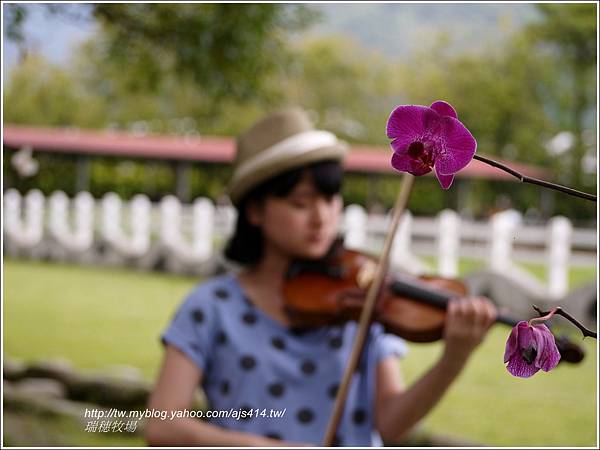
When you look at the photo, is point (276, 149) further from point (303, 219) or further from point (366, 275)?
point (366, 275)

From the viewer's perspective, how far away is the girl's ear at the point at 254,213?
1.21 meters

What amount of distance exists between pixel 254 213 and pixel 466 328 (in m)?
0.35

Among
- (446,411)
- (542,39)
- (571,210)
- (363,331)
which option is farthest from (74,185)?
(363,331)

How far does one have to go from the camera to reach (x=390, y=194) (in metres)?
17.1

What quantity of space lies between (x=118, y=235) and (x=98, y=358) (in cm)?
342

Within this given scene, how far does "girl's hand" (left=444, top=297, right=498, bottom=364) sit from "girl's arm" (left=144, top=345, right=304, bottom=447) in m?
0.22

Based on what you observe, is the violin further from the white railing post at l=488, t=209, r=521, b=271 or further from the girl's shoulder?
the white railing post at l=488, t=209, r=521, b=271

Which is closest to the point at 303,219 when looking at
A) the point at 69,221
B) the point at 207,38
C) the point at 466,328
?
the point at 466,328

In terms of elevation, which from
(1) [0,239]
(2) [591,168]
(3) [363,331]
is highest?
(3) [363,331]

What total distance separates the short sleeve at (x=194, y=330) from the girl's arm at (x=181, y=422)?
0.01 m

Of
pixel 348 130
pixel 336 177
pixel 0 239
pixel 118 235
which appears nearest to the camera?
pixel 336 177

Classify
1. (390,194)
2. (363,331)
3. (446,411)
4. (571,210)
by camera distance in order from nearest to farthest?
(363,331)
(446,411)
(571,210)
(390,194)

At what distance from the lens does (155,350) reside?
476 centimetres

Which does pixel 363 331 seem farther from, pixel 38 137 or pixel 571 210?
pixel 571 210
